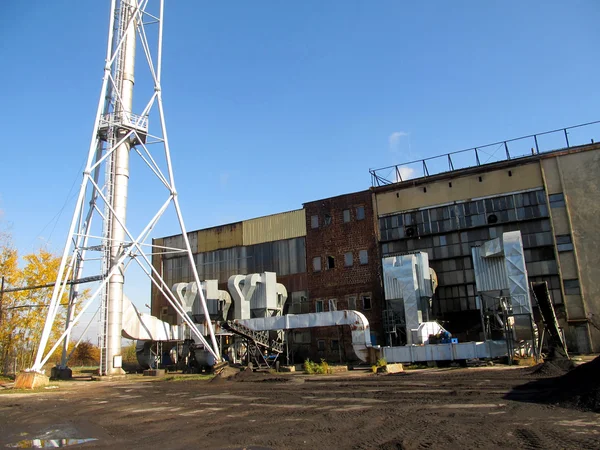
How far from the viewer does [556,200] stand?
30875 millimetres

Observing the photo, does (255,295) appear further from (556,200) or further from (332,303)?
(556,200)

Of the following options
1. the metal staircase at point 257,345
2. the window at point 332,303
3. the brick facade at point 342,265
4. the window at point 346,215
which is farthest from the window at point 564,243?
the metal staircase at point 257,345

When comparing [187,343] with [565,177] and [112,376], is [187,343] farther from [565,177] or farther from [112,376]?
[565,177]

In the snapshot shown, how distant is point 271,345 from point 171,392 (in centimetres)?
1525

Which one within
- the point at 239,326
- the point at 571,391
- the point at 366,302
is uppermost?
the point at 366,302

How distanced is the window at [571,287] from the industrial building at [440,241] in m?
0.06

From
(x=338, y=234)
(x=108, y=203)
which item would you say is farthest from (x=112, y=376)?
(x=338, y=234)

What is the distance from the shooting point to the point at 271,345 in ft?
112

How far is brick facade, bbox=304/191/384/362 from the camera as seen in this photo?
35344mm

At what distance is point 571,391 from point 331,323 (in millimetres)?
18383

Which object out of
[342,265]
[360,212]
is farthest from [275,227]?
[360,212]

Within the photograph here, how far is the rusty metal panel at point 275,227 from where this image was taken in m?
40.4

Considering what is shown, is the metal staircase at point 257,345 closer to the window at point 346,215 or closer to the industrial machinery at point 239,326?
the industrial machinery at point 239,326

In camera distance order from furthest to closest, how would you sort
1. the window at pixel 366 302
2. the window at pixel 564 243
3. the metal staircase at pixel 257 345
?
1. the window at pixel 366 302
2. the metal staircase at pixel 257 345
3. the window at pixel 564 243
